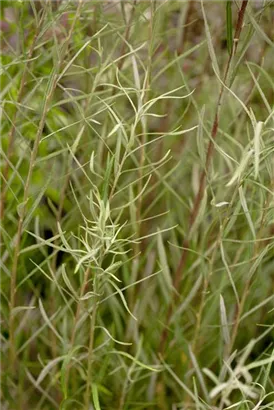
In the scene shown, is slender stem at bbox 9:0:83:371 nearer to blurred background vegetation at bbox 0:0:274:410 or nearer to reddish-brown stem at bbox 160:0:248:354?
blurred background vegetation at bbox 0:0:274:410

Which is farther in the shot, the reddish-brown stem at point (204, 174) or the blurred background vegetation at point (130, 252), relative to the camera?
Result: the blurred background vegetation at point (130, 252)

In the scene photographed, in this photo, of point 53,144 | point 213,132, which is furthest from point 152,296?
point 213,132

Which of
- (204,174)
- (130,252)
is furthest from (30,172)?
(130,252)

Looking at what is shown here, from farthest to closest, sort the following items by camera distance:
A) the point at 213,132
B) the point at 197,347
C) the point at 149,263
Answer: the point at 149,263, the point at 197,347, the point at 213,132

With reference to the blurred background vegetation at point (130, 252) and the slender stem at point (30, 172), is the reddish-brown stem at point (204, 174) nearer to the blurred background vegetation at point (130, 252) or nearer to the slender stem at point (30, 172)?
the blurred background vegetation at point (130, 252)

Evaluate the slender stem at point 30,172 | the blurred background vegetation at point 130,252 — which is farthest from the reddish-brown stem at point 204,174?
the slender stem at point 30,172

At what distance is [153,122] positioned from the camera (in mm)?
1078

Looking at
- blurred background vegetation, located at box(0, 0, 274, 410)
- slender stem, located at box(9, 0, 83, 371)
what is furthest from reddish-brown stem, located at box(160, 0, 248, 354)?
slender stem, located at box(9, 0, 83, 371)

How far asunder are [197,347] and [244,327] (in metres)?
0.15

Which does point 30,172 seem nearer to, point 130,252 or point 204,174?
point 204,174

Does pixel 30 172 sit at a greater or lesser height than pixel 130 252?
greater

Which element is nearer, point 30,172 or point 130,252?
point 30,172

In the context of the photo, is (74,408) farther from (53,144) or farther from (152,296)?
(53,144)

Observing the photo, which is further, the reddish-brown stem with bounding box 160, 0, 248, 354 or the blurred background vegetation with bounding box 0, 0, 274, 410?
the blurred background vegetation with bounding box 0, 0, 274, 410
